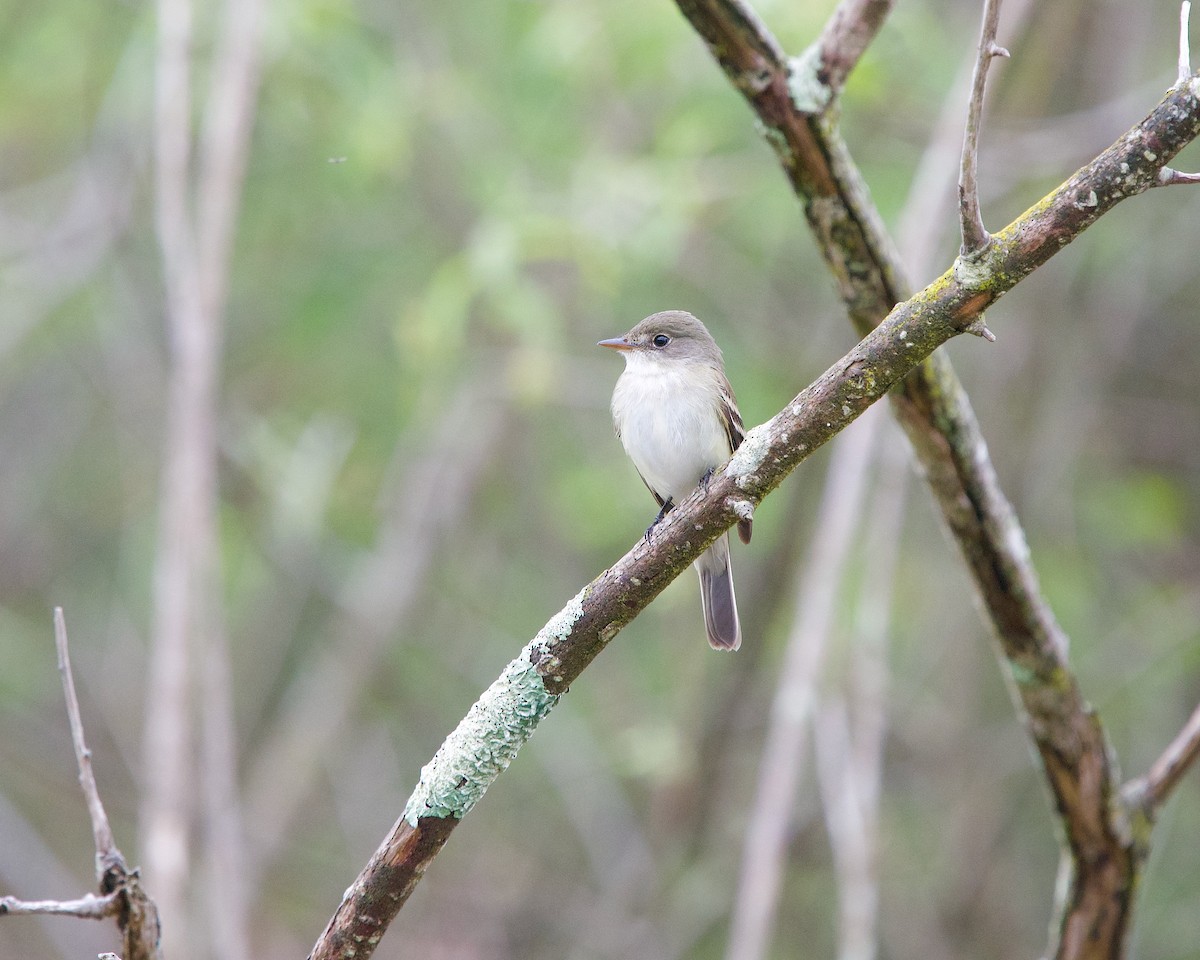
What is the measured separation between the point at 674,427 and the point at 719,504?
6.41 ft

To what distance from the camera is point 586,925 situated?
6.68 metres

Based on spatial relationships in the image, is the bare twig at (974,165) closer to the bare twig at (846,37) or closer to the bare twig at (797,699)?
the bare twig at (846,37)

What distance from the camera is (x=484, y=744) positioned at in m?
2.21

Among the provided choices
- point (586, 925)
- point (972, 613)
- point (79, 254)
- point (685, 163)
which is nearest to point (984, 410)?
point (972, 613)

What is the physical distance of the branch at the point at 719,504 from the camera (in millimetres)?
1812

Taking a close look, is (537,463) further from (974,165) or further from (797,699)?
(974,165)

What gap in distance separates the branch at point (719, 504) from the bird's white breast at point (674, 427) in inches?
71.5

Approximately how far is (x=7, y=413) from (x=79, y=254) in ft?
8.50

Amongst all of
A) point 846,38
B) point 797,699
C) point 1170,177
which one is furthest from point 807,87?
point 797,699

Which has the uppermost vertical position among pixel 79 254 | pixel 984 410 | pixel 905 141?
pixel 905 141

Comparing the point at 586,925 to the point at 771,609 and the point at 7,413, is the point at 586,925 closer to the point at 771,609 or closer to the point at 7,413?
the point at 771,609

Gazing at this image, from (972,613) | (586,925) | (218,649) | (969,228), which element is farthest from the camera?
(586,925)

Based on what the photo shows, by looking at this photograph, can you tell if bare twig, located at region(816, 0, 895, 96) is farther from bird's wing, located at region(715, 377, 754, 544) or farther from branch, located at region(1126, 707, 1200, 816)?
branch, located at region(1126, 707, 1200, 816)

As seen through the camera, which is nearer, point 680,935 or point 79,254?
point 79,254
